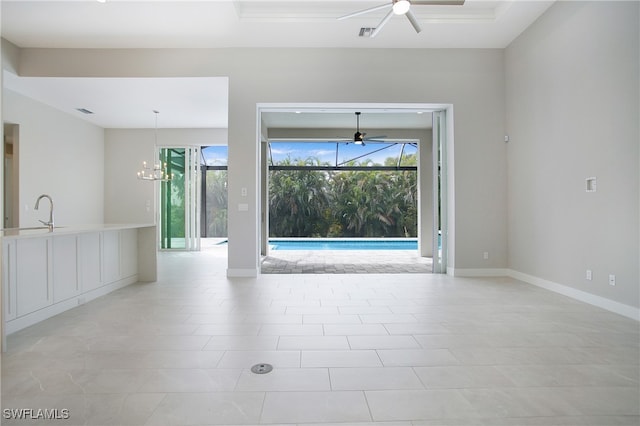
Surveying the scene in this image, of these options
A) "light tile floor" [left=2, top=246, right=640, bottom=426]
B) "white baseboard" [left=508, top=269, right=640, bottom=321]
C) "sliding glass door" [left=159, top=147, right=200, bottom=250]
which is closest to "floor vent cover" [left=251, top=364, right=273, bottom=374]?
"light tile floor" [left=2, top=246, right=640, bottom=426]

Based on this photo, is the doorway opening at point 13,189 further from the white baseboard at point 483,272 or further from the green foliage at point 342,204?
the white baseboard at point 483,272

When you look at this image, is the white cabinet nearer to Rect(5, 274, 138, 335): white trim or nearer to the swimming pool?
Rect(5, 274, 138, 335): white trim

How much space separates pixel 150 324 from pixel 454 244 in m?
4.48

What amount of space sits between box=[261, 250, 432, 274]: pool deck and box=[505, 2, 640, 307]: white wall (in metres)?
1.97

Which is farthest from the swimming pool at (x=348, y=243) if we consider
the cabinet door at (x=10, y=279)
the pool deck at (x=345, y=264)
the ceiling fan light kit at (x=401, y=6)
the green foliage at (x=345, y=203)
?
the cabinet door at (x=10, y=279)

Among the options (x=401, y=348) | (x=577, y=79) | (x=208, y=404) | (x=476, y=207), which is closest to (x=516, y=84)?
(x=577, y=79)

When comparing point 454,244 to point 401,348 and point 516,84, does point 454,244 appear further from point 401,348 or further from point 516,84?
point 401,348

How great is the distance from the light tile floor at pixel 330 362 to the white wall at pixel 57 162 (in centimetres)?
466

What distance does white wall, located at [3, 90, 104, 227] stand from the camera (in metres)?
6.48

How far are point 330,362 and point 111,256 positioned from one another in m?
3.54

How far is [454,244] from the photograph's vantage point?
5.39m

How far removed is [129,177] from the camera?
353 inches

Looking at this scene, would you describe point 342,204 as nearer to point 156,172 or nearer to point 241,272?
point 156,172

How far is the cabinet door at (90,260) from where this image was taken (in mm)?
3773
